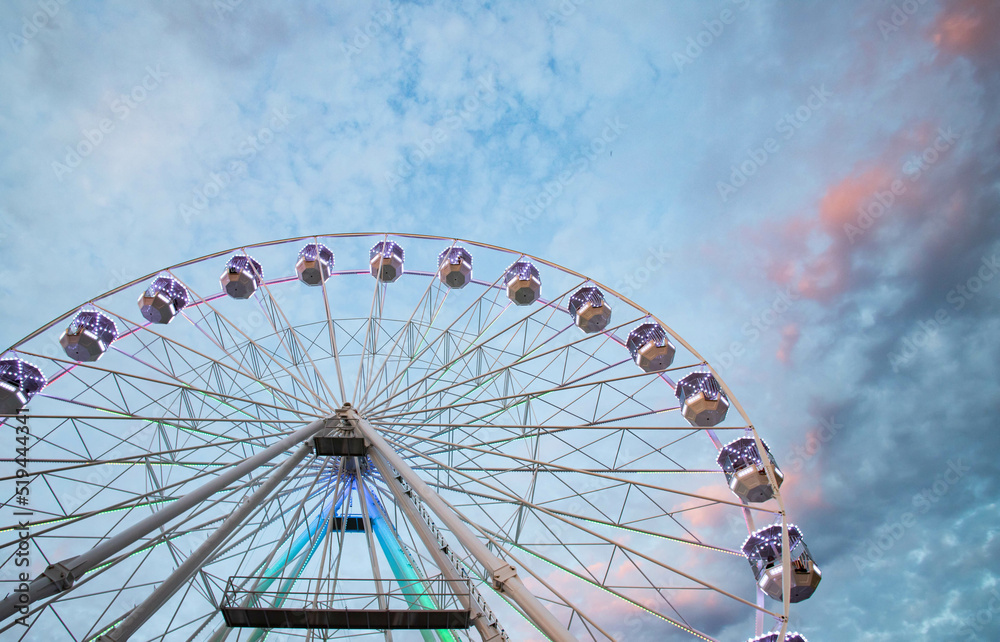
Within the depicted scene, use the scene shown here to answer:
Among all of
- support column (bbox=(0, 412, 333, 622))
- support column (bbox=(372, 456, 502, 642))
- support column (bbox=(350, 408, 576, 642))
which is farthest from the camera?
support column (bbox=(372, 456, 502, 642))

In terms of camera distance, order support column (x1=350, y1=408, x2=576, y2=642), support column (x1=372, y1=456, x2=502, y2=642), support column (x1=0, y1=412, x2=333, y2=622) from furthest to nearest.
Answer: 1. support column (x1=372, y1=456, x2=502, y2=642)
2. support column (x1=0, y1=412, x2=333, y2=622)
3. support column (x1=350, y1=408, x2=576, y2=642)

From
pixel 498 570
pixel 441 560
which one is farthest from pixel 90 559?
pixel 498 570

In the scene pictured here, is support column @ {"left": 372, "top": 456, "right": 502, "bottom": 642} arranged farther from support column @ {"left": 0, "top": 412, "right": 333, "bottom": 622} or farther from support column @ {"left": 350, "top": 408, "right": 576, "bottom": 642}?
support column @ {"left": 0, "top": 412, "right": 333, "bottom": 622}

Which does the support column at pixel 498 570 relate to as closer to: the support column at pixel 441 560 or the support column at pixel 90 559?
the support column at pixel 441 560

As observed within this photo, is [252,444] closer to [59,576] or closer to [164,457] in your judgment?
[164,457]

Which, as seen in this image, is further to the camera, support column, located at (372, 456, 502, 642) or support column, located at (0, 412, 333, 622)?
support column, located at (372, 456, 502, 642)

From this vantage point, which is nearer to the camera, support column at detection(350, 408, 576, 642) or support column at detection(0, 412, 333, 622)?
support column at detection(350, 408, 576, 642)

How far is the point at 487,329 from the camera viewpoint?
65.2 ft

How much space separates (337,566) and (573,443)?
27.7ft

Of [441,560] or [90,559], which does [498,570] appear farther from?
[90,559]

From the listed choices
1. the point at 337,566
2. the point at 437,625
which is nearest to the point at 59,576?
the point at 337,566

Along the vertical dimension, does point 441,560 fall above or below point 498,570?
above

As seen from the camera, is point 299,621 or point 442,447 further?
point 442,447

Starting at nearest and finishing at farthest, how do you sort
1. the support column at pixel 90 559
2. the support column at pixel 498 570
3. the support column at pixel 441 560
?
the support column at pixel 498 570 → the support column at pixel 90 559 → the support column at pixel 441 560
